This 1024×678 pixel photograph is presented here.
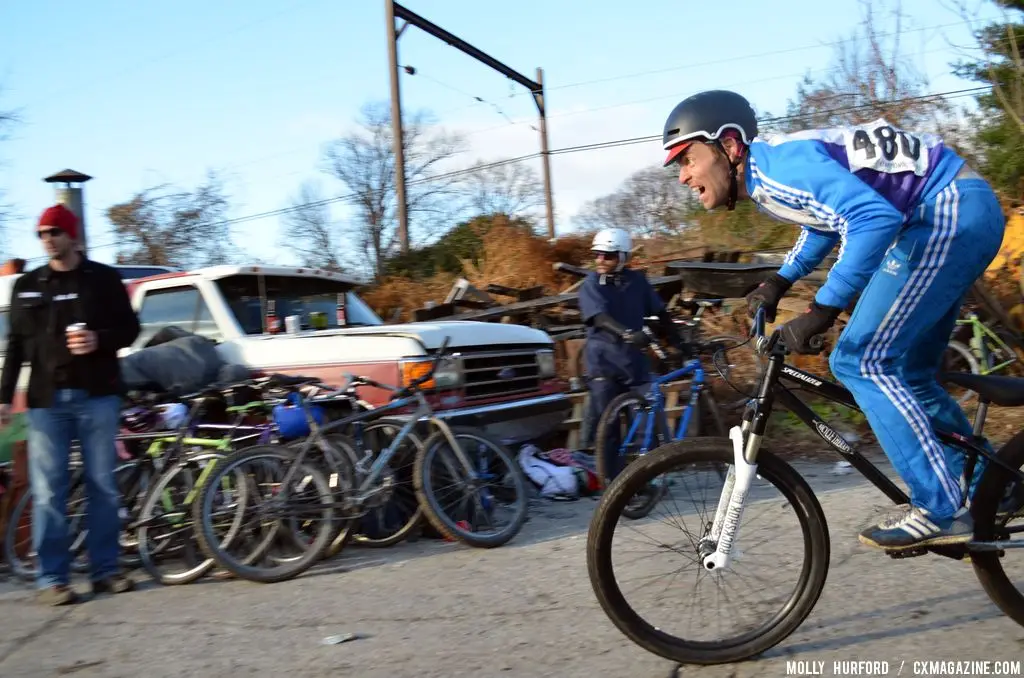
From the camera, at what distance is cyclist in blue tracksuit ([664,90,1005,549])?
121 inches

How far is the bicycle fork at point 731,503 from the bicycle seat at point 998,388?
79 cm

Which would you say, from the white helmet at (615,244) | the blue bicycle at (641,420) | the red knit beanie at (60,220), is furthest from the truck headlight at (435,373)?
the red knit beanie at (60,220)

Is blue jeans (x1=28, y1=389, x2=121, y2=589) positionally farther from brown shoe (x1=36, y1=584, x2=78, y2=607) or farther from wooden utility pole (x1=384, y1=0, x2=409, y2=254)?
wooden utility pole (x1=384, y1=0, x2=409, y2=254)

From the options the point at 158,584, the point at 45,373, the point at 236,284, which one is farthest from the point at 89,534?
the point at 236,284

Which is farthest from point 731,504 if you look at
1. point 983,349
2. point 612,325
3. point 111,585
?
point 983,349

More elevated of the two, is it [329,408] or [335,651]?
[329,408]

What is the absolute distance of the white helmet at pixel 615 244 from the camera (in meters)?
6.67

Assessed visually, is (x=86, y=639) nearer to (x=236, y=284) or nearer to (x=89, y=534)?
(x=89, y=534)

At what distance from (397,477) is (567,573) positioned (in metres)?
1.41

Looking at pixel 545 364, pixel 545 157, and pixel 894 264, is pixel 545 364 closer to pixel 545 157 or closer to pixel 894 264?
pixel 894 264

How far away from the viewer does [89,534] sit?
5051mm

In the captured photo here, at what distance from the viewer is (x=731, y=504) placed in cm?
322

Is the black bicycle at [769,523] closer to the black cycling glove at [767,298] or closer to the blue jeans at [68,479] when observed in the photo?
the black cycling glove at [767,298]

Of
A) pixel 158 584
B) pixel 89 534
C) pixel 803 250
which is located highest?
pixel 803 250
